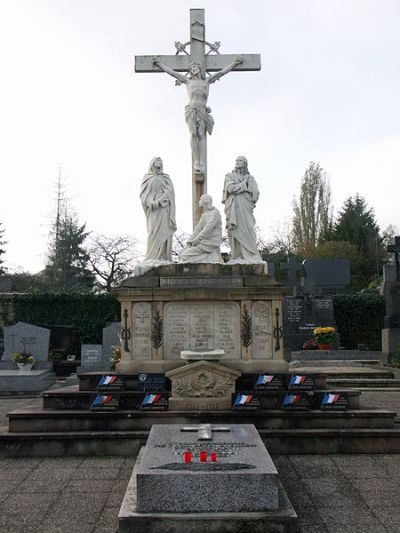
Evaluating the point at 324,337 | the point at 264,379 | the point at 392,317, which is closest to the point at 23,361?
the point at 324,337

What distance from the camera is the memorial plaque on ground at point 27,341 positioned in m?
17.7

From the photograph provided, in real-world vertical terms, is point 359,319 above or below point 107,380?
above

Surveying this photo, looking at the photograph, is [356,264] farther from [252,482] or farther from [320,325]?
[252,482]

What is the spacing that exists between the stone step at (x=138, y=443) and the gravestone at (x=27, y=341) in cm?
1080

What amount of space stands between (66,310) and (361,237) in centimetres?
2560

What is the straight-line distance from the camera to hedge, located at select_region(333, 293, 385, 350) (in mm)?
24203

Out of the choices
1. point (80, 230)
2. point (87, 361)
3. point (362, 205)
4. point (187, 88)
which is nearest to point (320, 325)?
point (87, 361)

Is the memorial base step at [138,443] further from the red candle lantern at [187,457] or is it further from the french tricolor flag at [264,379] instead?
the red candle lantern at [187,457]

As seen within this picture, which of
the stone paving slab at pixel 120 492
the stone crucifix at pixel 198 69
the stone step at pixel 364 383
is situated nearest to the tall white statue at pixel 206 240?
the stone crucifix at pixel 198 69

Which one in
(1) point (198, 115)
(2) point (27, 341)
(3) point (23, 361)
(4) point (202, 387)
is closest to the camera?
(4) point (202, 387)

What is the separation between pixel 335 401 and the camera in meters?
7.68

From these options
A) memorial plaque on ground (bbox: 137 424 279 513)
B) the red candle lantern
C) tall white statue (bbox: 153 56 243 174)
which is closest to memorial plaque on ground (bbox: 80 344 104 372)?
tall white statue (bbox: 153 56 243 174)

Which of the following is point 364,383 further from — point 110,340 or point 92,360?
point 92,360

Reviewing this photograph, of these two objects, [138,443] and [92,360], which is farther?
[92,360]
